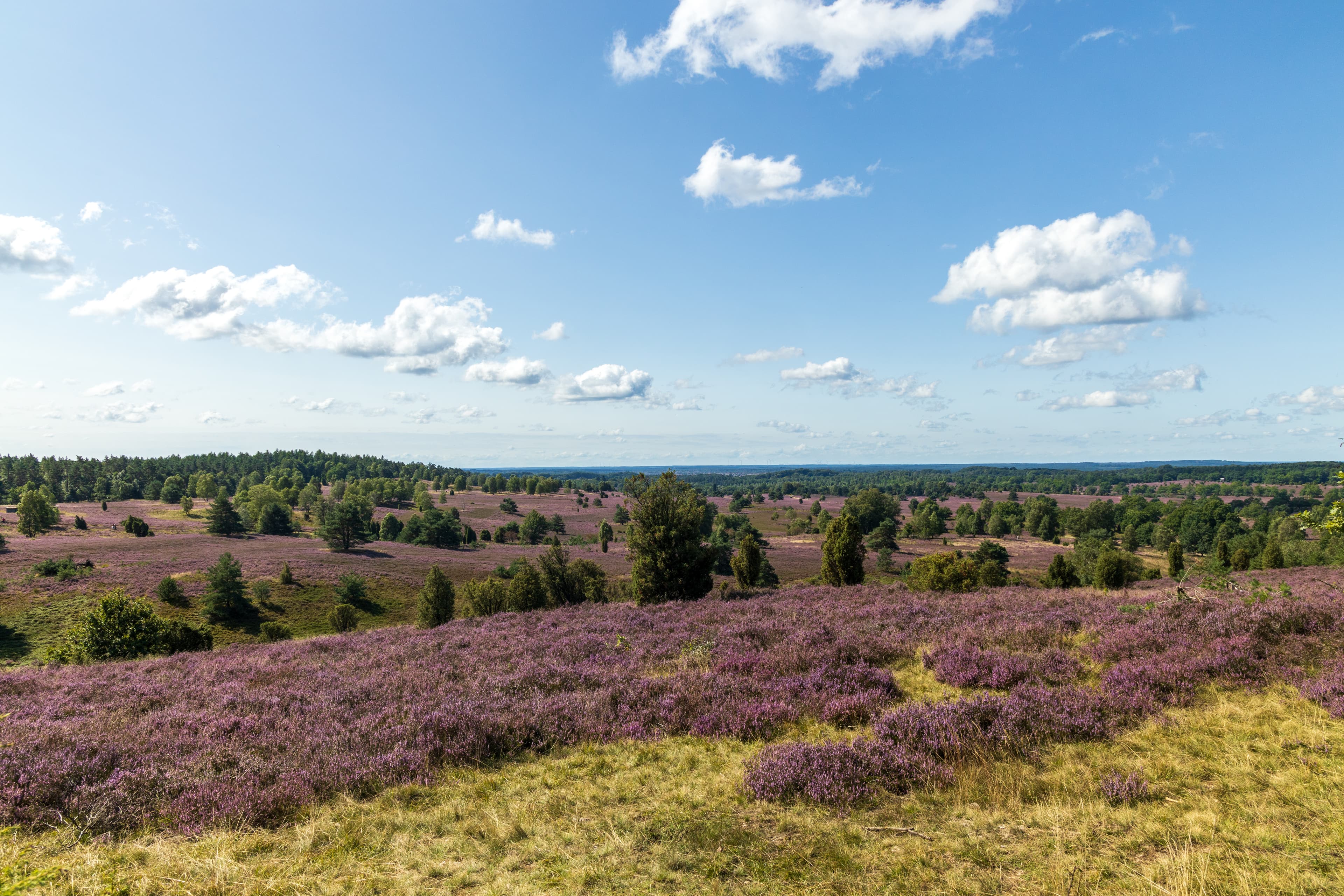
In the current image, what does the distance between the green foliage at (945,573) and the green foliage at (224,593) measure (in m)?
59.0

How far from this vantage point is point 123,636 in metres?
28.9

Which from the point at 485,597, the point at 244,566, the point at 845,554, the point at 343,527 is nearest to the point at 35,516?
the point at 343,527

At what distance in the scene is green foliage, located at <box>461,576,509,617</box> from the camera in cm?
3894

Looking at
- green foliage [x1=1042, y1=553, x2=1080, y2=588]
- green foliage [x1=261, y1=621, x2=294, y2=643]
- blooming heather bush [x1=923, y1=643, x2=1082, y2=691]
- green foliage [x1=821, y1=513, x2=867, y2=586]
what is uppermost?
blooming heather bush [x1=923, y1=643, x2=1082, y2=691]

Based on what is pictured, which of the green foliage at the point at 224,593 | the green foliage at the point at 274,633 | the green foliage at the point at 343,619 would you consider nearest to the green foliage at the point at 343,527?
the green foliage at the point at 224,593

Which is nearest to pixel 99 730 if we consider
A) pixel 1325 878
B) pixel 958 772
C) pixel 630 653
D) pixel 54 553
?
pixel 630 653

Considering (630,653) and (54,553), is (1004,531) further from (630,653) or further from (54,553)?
(54,553)

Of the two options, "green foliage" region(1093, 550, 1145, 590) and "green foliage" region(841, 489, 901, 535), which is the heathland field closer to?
"green foliage" region(1093, 550, 1145, 590)

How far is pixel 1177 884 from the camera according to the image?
4.18 m

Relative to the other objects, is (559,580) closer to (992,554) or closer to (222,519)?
(992,554)

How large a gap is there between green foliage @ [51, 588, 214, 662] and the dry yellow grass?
30.6m

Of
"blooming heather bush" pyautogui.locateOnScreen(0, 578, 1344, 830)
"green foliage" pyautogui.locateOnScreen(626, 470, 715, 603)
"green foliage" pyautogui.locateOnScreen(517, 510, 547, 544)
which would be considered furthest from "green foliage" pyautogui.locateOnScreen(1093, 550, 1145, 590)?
"green foliage" pyautogui.locateOnScreen(517, 510, 547, 544)

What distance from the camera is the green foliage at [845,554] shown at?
31.4m

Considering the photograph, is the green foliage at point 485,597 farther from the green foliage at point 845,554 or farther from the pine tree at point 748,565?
the green foliage at point 845,554
